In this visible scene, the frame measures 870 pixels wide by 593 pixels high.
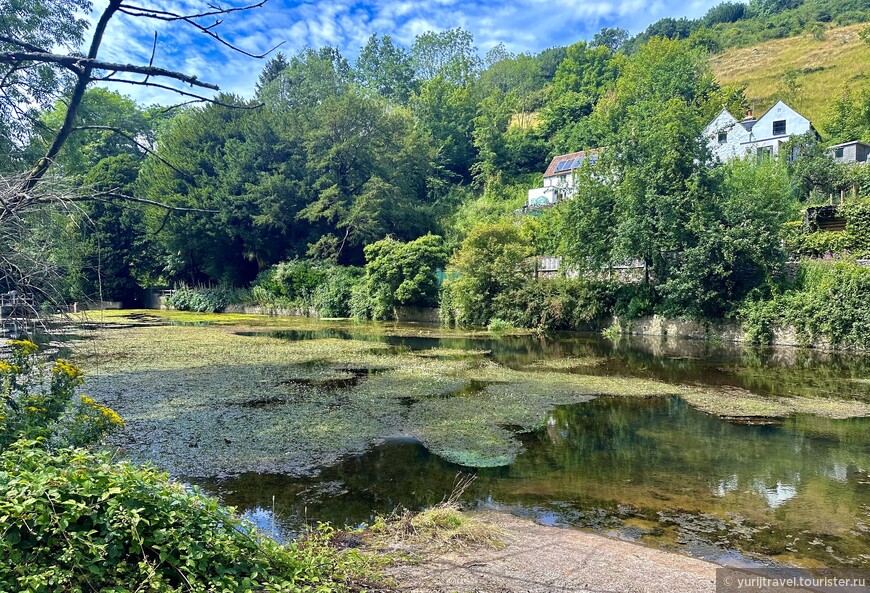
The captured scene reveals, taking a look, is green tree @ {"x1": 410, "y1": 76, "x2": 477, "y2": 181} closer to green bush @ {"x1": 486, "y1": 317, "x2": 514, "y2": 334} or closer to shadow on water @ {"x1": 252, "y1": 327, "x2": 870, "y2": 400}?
green bush @ {"x1": 486, "y1": 317, "x2": 514, "y2": 334}

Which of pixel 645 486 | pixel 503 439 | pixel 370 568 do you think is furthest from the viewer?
pixel 503 439

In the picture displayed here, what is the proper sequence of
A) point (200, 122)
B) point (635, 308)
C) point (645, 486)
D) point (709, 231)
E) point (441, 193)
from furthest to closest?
point (441, 193) → point (200, 122) → point (635, 308) → point (709, 231) → point (645, 486)

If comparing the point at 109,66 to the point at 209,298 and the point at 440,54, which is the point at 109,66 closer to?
the point at 209,298

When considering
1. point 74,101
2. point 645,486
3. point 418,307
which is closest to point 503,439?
point 645,486

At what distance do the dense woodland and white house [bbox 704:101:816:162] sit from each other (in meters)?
3.01

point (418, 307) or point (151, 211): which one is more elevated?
point (151, 211)

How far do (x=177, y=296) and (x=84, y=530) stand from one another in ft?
159

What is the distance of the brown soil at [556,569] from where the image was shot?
4.18m

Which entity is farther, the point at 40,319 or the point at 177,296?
the point at 177,296

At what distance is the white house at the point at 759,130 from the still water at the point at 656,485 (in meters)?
36.1

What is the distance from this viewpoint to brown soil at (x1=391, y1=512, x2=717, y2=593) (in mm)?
4180

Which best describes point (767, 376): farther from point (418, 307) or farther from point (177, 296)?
point (177, 296)

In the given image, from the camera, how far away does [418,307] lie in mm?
33875

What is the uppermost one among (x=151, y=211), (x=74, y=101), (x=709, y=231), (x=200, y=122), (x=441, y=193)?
(x=200, y=122)
